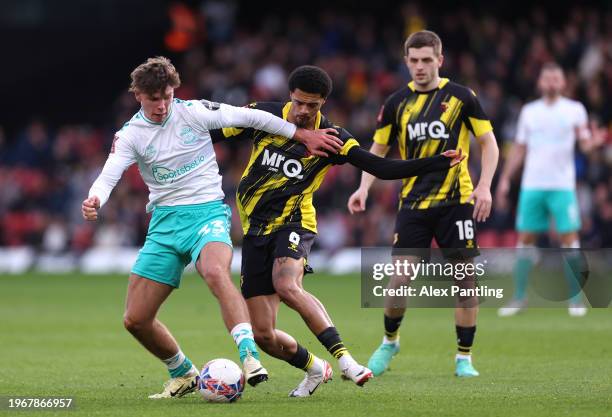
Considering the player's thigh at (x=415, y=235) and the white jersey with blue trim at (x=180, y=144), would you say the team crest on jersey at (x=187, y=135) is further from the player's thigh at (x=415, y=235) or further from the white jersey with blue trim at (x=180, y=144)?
the player's thigh at (x=415, y=235)

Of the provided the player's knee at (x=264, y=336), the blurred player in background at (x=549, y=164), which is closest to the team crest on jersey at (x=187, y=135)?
the player's knee at (x=264, y=336)

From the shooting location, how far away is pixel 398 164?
8086 mm

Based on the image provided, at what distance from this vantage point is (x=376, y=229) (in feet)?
72.0

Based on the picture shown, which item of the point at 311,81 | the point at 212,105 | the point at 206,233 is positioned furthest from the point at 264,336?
the point at 311,81

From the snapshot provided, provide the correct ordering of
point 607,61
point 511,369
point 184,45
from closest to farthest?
point 511,369
point 607,61
point 184,45

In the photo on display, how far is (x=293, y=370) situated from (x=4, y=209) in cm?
1709

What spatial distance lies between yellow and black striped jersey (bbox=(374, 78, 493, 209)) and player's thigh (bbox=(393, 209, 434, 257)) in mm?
77

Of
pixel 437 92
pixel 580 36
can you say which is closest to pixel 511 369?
pixel 437 92

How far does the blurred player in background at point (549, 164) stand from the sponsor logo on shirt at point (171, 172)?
6.40 m

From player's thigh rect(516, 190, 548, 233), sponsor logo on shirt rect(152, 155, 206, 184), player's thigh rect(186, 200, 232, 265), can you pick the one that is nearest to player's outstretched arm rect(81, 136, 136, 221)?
sponsor logo on shirt rect(152, 155, 206, 184)

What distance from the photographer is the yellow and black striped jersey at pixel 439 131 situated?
943 centimetres

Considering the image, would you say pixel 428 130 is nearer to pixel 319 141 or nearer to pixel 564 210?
pixel 319 141

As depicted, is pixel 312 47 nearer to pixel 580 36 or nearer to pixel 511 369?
pixel 580 36

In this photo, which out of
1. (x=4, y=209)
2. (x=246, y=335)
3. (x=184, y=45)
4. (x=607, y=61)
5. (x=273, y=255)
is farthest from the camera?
(x=184, y=45)
